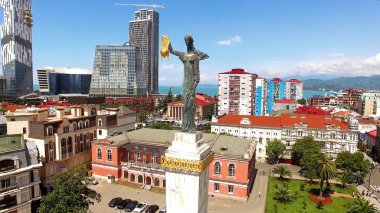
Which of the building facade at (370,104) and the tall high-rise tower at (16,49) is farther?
the tall high-rise tower at (16,49)

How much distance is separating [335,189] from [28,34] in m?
200

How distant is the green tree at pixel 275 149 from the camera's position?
64.5 metres

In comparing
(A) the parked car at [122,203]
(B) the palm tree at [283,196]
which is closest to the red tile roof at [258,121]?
(B) the palm tree at [283,196]

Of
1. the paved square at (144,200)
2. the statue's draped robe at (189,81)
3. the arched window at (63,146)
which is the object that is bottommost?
the paved square at (144,200)

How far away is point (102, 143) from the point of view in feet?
176

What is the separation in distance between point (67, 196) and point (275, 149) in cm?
4852

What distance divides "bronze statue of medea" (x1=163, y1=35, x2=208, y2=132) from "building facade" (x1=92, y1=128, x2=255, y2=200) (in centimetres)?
3115

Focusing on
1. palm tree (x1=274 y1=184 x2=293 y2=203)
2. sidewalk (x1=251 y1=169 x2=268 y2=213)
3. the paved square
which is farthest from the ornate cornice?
palm tree (x1=274 y1=184 x2=293 y2=203)

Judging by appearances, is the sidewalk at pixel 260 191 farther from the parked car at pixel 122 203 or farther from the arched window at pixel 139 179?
the arched window at pixel 139 179

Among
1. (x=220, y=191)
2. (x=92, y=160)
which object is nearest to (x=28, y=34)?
(x=92, y=160)

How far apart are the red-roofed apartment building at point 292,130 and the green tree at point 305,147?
11.4ft

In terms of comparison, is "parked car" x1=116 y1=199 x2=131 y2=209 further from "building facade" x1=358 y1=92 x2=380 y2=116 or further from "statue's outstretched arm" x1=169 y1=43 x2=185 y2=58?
"building facade" x1=358 y1=92 x2=380 y2=116

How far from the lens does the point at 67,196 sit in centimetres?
2975

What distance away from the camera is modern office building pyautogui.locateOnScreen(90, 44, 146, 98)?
170500 mm
